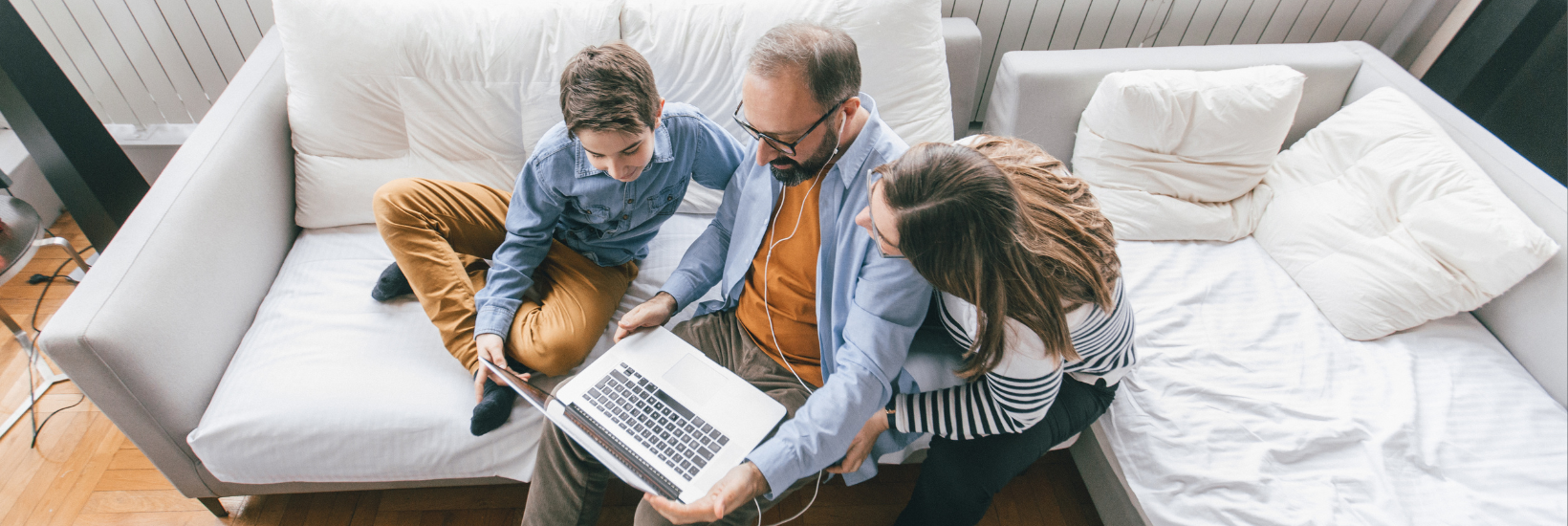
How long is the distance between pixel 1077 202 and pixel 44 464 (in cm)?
209

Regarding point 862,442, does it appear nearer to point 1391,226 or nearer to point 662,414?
point 662,414

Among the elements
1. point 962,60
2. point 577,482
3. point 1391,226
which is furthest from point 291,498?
point 1391,226

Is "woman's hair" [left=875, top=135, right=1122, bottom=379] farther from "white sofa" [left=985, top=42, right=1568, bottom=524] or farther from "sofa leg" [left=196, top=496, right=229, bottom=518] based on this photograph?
"sofa leg" [left=196, top=496, right=229, bottom=518]

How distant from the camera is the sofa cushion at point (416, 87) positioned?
1.35 meters

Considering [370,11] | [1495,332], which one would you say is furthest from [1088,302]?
[370,11]

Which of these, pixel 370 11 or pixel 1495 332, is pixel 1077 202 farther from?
pixel 370 11

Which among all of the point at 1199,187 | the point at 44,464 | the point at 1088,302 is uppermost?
the point at 1088,302

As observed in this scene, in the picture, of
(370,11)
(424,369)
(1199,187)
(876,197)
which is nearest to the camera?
(876,197)

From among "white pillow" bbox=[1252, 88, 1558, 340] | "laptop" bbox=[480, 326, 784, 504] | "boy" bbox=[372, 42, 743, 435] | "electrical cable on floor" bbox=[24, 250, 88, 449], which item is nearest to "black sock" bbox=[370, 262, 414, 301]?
"boy" bbox=[372, 42, 743, 435]

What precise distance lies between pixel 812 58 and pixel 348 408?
0.96 m

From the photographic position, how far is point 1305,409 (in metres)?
1.17

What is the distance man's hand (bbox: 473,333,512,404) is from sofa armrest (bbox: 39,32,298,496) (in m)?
0.47

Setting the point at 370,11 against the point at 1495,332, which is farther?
the point at 370,11

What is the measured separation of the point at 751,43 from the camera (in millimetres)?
1416
